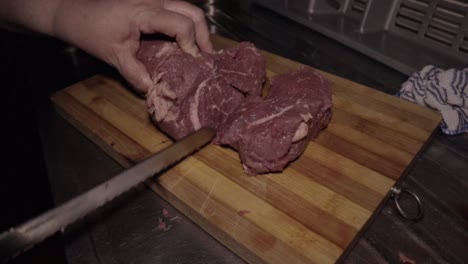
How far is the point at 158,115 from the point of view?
226 cm

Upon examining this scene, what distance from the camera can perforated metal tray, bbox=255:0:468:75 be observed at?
3109mm

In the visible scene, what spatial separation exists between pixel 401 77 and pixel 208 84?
2016 mm

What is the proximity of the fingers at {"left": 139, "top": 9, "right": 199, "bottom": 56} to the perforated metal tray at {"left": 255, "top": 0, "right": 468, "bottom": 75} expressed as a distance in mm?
1999

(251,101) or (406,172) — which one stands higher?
(251,101)

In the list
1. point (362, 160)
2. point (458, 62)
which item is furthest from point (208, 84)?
point (458, 62)

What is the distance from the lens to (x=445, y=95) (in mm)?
2617

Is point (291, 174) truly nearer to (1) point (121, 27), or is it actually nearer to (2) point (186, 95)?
(2) point (186, 95)

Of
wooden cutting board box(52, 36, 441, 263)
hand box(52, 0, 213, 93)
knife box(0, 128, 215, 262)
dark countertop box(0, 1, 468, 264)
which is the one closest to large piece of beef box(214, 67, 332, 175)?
wooden cutting board box(52, 36, 441, 263)

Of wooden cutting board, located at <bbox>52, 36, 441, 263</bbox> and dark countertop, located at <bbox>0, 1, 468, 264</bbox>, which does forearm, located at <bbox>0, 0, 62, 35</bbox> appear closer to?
wooden cutting board, located at <bbox>52, 36, 441, 263</bbox>

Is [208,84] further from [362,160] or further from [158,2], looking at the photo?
[362,160]

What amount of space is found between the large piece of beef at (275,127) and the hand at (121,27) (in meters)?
0.66

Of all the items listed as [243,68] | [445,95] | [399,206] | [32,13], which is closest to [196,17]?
[243,68]

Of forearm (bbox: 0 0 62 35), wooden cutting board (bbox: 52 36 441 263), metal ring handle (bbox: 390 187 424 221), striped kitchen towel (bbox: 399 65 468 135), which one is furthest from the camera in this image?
striped kitchen towel (bbox: 399 65 468 135)

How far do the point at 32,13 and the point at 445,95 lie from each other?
3.15 meters
